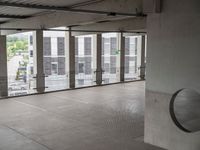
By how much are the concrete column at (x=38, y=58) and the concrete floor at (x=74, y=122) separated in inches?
59.6

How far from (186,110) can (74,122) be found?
396cm

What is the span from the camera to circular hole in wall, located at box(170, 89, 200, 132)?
4.74m

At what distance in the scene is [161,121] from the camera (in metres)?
6.18

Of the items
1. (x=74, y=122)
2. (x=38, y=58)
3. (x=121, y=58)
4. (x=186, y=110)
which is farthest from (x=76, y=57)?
(x=186, y=110)

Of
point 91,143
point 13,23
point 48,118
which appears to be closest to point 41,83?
point 13,23

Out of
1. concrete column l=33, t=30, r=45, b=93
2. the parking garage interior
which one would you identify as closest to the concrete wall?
the parking garage interior

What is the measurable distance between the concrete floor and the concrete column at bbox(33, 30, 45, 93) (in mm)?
1513

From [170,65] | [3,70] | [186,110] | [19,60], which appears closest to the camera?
[186,110]

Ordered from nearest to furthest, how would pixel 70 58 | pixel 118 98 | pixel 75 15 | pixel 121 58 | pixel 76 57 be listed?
pixel 75 15 < pixel 118 98 < pixel 70 58 < pixel 121 58 < pixel 76 57

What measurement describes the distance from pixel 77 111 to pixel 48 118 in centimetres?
125

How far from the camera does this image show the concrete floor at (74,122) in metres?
6.43

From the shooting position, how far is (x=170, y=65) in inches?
232

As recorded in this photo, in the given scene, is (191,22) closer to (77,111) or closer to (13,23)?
(77,111)

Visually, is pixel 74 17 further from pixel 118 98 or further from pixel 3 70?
pixel 3 70
